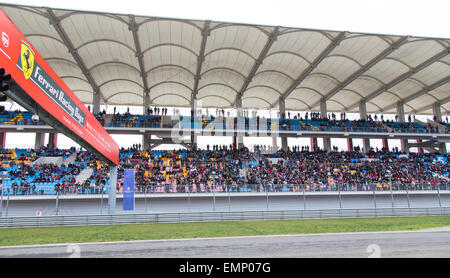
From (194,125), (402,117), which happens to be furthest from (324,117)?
(194,125)

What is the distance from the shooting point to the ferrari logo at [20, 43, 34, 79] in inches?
307

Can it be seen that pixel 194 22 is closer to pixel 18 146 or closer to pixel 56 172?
pixel 56 172

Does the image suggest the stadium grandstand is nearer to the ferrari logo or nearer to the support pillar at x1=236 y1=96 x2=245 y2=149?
the support pillar at x1=236 y1=96 x2=245 y2=149

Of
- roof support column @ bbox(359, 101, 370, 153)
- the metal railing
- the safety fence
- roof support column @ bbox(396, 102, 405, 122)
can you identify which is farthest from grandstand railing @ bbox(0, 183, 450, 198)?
roof support column @ bbox(396, 102, 405, 122)

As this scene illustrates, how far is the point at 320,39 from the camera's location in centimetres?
2786

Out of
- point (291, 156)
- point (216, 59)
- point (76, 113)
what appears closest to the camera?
point (76, 113)

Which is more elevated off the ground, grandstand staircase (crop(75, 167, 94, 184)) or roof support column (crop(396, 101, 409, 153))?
roof support column (crop(396, 101, 409, 153))

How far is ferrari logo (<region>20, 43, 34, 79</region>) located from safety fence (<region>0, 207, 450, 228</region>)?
13.8 m

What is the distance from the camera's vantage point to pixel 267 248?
1094 cm

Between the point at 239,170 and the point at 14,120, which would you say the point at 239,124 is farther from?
the point at 14,120

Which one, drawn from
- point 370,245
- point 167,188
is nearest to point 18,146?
point 167,188

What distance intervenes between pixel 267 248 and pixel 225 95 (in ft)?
109

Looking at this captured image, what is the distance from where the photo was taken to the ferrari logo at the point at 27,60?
307 inches
